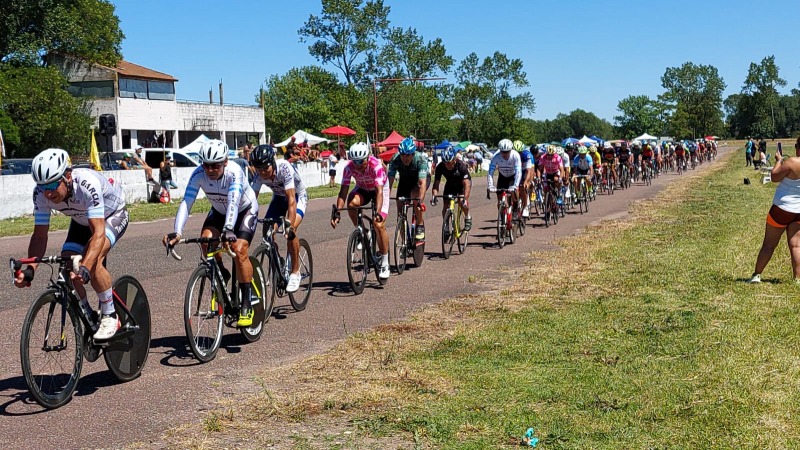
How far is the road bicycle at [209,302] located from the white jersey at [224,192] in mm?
306

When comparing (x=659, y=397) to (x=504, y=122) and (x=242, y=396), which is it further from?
(x=504, y=122)

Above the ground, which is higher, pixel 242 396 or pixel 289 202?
pixel 289 202

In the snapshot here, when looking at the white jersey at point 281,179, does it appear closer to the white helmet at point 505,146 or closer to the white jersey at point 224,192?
the white jersey at point 224,192

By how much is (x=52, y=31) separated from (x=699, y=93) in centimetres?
15378

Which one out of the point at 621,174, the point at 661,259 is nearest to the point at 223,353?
the point at 661,259

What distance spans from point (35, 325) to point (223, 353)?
210 centimetres

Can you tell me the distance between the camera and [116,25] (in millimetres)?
70000

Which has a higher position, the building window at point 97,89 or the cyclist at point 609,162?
the building window at point 97,89

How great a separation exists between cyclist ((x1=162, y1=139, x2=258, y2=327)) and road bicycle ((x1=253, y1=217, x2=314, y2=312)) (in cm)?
47

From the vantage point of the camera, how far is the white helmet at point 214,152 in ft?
25.0

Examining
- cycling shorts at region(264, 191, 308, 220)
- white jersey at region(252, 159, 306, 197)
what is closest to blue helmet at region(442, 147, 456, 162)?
cycling shorts at region(264, 191, 308, 220)

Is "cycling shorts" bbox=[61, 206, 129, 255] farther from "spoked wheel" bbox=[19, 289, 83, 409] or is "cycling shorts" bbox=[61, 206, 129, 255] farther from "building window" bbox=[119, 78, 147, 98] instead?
"building window" bbox=[119, 78, 147, 98]

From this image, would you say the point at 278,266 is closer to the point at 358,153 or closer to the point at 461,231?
the point at 358,153

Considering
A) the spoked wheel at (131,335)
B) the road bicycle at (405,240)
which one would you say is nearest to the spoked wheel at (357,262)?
the road bicycle at (405,240)
